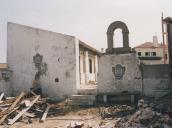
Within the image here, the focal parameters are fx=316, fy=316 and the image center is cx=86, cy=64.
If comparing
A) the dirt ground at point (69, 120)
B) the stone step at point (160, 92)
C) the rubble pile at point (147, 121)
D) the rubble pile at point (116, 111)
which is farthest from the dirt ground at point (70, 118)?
the stone step at point (160, 92)

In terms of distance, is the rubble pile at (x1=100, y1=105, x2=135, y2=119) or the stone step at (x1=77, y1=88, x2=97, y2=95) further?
the stone step at (x1=77, y1=88, x2=97, y2=95)

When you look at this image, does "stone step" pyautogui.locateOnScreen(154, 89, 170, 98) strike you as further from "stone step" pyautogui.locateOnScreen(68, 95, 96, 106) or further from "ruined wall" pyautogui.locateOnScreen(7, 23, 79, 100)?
"ruined wall" pyautogui.locateOnScreen(7, 23, 79, 100)

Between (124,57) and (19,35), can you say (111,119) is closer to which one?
(124,57)

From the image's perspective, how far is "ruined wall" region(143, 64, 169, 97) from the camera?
776 inches

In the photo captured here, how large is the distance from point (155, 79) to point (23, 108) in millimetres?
8342

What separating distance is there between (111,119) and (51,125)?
303 cm

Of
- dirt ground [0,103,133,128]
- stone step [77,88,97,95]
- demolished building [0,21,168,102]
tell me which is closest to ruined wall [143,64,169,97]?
demolished building [0,21,168,102]

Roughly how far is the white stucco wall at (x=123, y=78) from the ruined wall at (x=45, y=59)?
2.13 m

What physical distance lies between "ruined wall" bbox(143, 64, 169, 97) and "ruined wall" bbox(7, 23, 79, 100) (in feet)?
16.1

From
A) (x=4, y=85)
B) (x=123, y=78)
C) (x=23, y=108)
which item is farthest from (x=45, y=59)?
(x=123, y=78)

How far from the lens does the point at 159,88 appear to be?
19.8m

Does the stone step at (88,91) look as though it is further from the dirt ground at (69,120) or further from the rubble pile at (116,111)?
the rubble pile at (116,111)

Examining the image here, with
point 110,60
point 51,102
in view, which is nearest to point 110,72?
point 110,60

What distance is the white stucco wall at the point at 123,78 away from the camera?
797 inches
